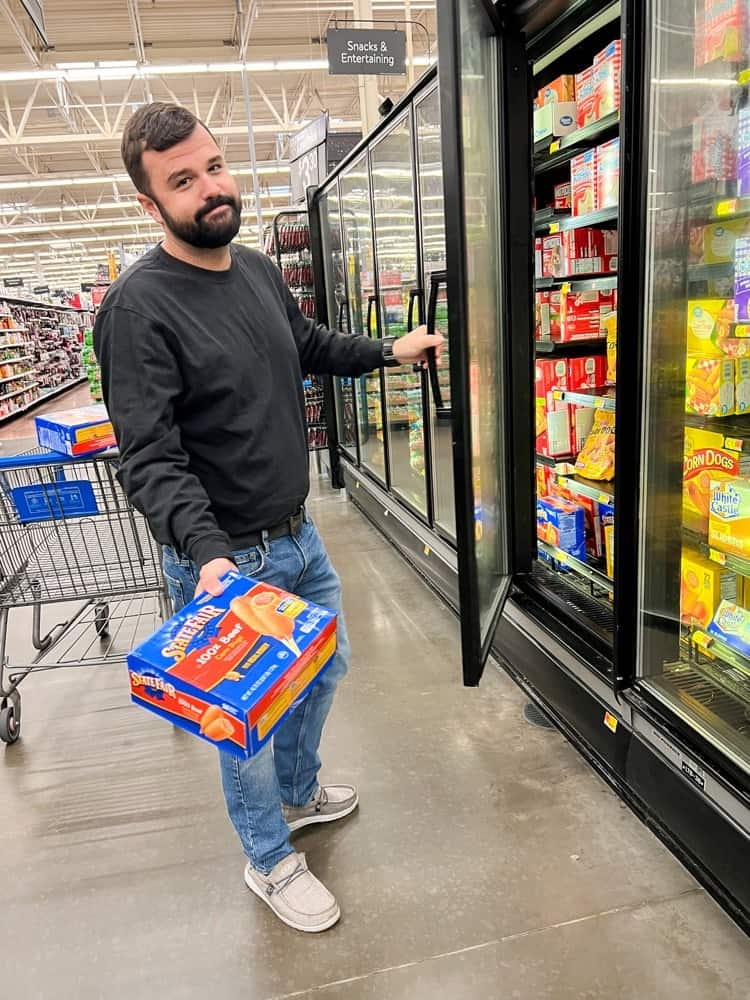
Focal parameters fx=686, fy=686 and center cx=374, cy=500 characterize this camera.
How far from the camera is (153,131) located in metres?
1.47

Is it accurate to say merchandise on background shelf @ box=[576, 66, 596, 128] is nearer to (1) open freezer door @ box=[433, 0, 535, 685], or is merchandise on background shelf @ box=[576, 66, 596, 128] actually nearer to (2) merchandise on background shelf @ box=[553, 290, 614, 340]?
(1) open freezer door @ box=[433, 0, 535, 685]

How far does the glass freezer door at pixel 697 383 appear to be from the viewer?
1726mm

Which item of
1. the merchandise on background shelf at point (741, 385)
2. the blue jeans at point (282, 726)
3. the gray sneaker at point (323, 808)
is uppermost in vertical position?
the merchandise on background shelf at point (741, 385)

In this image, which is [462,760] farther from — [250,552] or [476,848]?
[250,552]

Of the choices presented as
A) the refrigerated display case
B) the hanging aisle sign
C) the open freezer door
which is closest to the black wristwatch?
the refrigerated display case

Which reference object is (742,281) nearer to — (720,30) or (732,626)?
(720,30)

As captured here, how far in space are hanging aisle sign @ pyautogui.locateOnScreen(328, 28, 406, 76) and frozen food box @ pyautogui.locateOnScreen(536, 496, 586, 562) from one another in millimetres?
4722

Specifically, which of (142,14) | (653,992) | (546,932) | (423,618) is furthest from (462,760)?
(142,14)

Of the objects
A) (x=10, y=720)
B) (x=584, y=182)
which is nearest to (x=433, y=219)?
(x=584, y=182)

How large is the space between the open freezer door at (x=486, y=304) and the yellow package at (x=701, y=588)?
581 mm

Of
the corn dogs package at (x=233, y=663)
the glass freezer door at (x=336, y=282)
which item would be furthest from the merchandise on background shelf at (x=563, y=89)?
the glass freezer door at (x=336, y=282)

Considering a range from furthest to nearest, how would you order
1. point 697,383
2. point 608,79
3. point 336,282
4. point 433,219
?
1. point 336,282
2. point 433,219
3. point 608,79
4. point 697,383

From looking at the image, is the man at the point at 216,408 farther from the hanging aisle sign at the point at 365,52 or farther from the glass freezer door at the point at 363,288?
the hanging aisle sign at the point at 365,52

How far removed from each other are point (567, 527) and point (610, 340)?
2.55 ft
